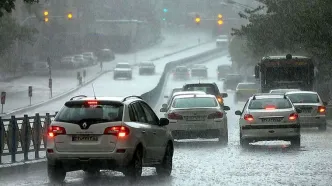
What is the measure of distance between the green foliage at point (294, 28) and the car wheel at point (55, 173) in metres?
29.3

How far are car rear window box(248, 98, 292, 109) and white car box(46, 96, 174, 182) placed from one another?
1105cm

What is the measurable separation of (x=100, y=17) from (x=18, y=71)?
72.6 m

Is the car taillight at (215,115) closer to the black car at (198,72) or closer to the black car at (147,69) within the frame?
the black car at (147,69)

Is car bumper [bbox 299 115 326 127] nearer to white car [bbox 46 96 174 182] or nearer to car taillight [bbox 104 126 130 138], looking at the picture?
white car [bbox 46 96 174 182]

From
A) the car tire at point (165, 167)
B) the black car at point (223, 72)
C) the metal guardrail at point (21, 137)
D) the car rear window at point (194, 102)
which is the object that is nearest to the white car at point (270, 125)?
the car rear window at point (194, 102)

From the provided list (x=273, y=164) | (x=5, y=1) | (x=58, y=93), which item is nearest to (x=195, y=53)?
(x=58, y=93)

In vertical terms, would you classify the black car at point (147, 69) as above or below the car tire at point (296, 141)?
below

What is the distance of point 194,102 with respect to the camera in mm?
29656

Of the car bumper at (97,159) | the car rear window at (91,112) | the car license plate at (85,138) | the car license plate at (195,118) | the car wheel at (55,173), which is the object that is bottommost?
the car license plate at (195,118)

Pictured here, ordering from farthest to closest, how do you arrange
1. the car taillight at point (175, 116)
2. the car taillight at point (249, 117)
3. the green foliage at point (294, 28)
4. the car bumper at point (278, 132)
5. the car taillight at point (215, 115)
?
the green foliage at point (294, 28) → the car taillight at point (175, 116) → the car taillight at point (215, 115) → the car taillight at point (249, 117) → the car bumper at point (278, 132)

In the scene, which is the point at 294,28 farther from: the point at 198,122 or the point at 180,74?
the point at 180,74

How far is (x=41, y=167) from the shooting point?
835 inches

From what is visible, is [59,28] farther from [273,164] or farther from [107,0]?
[273,164]

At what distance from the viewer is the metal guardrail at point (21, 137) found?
2112 centimetres
